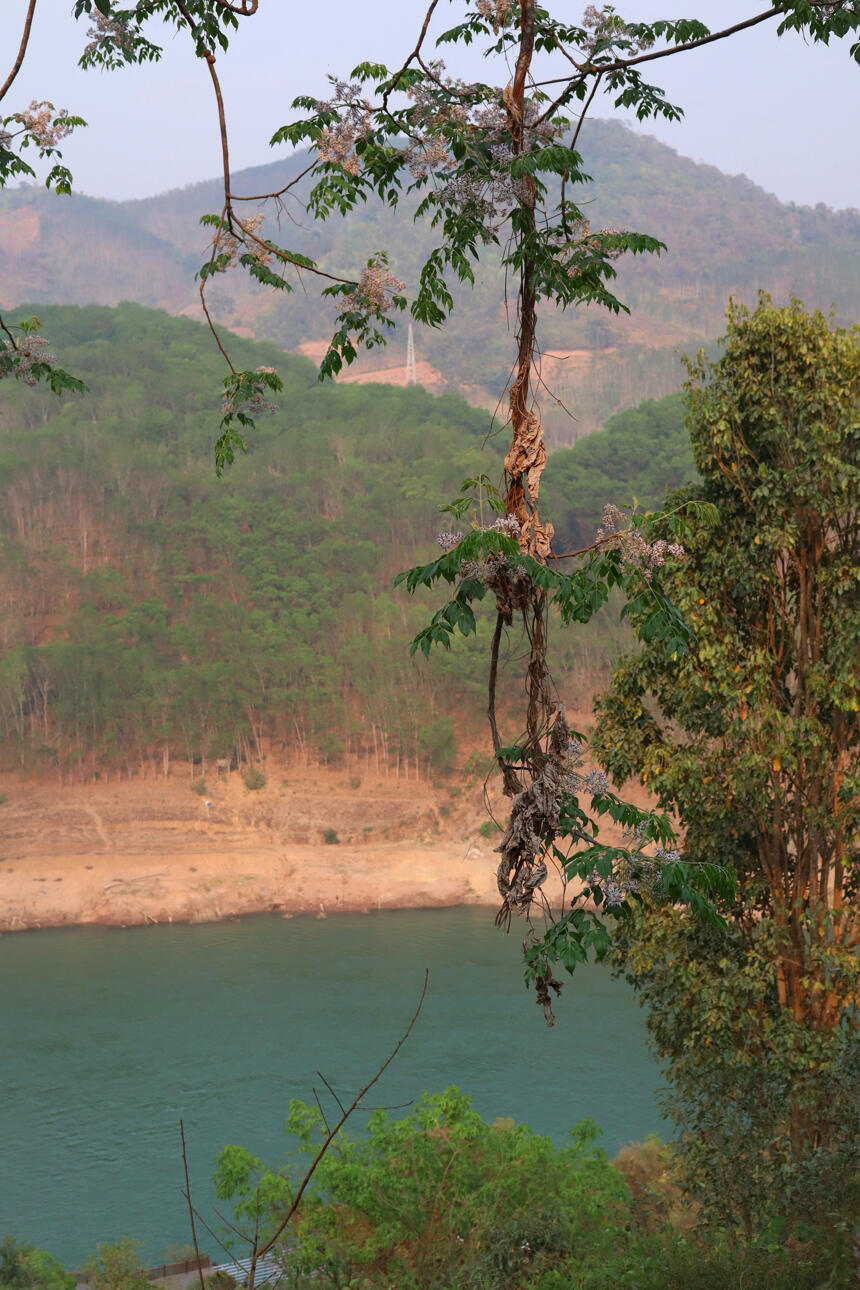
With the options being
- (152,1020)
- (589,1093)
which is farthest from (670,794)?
(152,1020)

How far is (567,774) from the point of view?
2.20 metres

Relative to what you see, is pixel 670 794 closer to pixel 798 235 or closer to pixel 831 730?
pixel 831 730

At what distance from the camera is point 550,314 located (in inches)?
3174

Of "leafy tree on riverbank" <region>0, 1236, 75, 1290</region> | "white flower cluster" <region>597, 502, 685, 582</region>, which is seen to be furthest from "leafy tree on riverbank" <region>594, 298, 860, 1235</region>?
"leafy tree on riverbank" <region>0, 1236, 75, 1290</region>

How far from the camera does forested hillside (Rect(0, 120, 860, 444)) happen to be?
7700 centimetres

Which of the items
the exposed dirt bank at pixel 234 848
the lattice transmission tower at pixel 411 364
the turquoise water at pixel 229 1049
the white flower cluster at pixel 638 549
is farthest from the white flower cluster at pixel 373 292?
the lattice transmission tower at pixel 411 364

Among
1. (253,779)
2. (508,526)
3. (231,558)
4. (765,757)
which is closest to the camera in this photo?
(508,526)

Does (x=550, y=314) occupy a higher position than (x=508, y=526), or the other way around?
(x=550, y=314)

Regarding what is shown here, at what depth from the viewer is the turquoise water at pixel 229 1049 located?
46.1 ft

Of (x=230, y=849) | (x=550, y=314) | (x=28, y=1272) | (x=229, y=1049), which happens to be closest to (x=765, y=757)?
(x=28, y=1272)

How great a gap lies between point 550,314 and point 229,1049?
232ft

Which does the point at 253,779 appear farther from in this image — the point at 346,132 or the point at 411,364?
the point at 411,364

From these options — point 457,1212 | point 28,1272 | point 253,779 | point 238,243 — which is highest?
point 238,243

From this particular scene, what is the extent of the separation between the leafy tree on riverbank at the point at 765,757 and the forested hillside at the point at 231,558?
78.6ft
